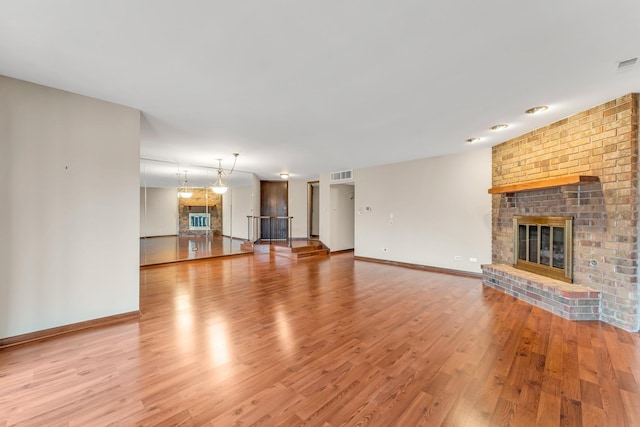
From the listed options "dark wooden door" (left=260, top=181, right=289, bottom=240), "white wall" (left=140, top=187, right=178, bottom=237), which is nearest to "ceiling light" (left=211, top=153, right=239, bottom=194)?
"white wall" (left=140, top=187, right=178, bottom=237)

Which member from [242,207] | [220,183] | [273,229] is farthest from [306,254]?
[220,183]

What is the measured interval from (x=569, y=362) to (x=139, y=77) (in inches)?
198

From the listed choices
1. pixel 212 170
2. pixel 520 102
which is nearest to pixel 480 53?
pixel 520 102

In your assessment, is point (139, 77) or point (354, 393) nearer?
point (354, 393)

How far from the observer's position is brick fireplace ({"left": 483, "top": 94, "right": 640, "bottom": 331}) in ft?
10.5

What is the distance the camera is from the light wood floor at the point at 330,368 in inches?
71.8

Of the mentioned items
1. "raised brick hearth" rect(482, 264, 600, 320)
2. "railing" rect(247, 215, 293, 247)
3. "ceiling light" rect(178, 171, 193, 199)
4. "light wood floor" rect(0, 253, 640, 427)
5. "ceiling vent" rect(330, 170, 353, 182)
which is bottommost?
"light wood floor" rect(0, 253, 640, 427)

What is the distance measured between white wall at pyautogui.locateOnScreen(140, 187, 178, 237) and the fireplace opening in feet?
29.9

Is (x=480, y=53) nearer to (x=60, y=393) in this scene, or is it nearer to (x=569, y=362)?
(x=569, y=362)

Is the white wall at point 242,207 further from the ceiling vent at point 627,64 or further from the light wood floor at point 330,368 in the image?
the ceiling vent at point 627,64

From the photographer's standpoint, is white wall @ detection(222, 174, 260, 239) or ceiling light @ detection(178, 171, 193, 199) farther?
white wall @ detection(222, 174, 260, 239)

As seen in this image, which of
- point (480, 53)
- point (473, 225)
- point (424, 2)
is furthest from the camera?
point (473, 225)

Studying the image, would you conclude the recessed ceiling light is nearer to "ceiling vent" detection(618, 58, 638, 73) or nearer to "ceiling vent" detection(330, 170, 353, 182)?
"ceiling vent" detection(618, 58, 638, 73)

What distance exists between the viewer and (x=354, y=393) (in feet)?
6.66
